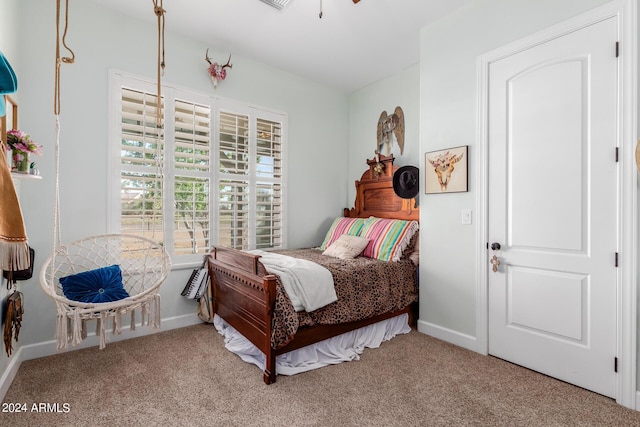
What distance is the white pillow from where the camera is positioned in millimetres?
3262

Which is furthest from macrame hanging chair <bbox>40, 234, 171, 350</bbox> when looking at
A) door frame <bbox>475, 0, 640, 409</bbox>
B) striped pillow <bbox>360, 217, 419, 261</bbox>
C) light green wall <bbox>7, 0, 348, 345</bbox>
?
door frame <bbox>475, 0, 640, 409</bbox>

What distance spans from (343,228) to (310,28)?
2.20 m

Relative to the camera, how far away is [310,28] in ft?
9.84

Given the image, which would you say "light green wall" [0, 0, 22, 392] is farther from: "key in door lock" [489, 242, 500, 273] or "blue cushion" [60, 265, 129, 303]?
"key in door lock" [489, 242, 500, 273]

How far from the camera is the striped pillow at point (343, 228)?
3.75 meters

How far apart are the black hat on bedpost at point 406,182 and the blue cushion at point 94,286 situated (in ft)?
9.11

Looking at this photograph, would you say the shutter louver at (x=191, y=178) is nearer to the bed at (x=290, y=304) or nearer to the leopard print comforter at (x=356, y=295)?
the bed at (x=290, y=304)

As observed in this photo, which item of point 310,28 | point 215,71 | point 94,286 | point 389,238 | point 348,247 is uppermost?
point 310,28

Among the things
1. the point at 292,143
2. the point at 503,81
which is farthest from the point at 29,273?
the point at 503,81

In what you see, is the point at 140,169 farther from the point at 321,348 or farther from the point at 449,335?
the point at 449,335

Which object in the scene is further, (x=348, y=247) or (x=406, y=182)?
(x=406, y=182)

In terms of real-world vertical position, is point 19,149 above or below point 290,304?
above

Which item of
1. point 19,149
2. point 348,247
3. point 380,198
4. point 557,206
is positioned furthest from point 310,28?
point 557,206

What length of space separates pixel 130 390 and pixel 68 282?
0.93 meters
